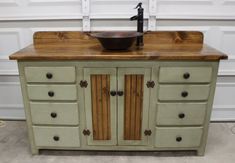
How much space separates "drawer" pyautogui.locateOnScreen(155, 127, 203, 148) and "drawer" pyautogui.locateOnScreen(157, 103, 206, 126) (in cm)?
5

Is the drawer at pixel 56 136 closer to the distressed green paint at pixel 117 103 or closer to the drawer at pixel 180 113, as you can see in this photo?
the distressed green paint at pixel 117 103

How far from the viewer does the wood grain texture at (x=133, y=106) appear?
1.55 m

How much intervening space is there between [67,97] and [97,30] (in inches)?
27.8

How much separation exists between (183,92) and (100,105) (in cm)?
Result: 61

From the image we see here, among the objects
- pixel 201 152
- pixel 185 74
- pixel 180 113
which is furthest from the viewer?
pixel 201 152

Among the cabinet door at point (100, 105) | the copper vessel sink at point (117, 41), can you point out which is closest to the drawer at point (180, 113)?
the cabinet door at point (100, 105)

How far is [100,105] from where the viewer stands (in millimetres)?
1613

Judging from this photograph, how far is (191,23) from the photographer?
1.95 m

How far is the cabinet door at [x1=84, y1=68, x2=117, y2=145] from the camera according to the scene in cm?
154

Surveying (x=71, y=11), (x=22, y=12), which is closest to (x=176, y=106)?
(x=71, y=11)

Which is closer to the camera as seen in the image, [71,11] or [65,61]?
[65,61]

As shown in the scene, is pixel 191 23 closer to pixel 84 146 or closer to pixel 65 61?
pixel 65 61

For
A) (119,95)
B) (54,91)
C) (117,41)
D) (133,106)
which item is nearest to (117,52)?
(117,41)

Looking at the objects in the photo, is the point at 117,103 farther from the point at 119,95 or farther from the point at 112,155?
the point at 112,155
